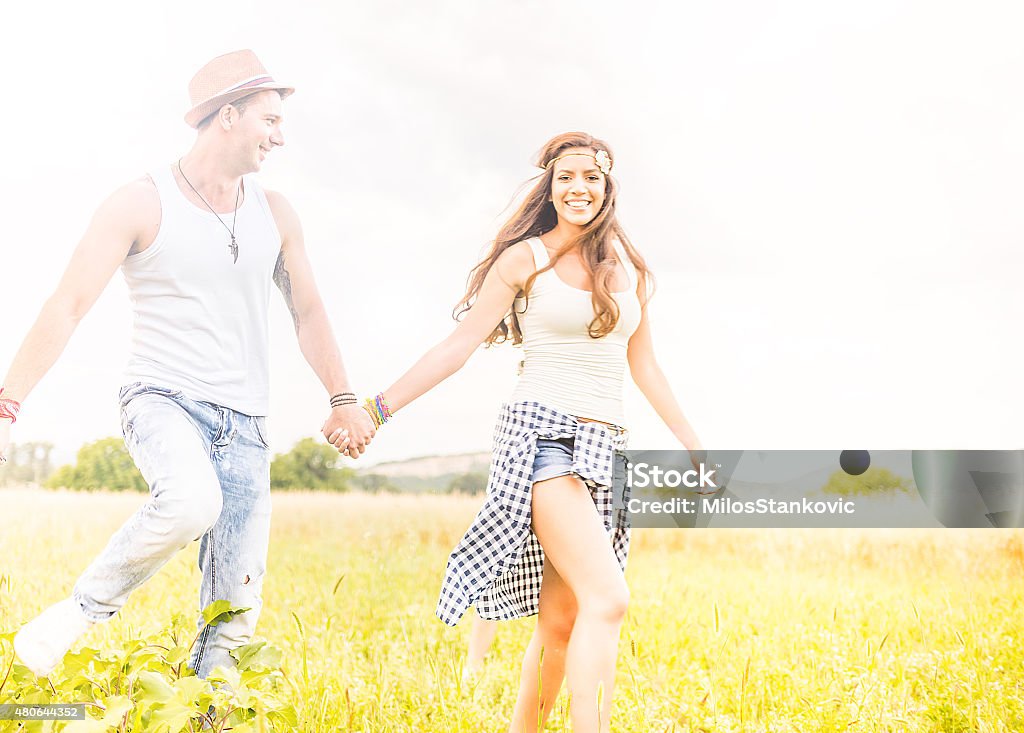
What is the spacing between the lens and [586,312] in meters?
2.74

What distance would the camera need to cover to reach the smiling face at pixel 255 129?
2.98 meters

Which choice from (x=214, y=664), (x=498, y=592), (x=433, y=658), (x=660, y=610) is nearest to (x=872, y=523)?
(x=660, y=610)

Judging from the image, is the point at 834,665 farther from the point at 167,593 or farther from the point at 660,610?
the point at 167,593

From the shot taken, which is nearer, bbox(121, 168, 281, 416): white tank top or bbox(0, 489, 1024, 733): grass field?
bbox(121, 168, 281, 416): white tank top

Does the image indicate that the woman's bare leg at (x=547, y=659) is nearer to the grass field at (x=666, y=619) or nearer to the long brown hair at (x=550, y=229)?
the grass field at (x=666, y=619)

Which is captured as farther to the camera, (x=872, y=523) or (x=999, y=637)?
(x=872, y=523)

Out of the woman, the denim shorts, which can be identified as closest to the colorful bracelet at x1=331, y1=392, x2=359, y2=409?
the woman

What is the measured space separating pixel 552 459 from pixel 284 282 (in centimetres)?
111

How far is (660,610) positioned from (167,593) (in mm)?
2366

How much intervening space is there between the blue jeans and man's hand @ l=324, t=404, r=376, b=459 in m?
0.21

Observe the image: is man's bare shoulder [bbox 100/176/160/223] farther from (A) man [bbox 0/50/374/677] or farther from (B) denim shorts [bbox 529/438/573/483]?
(B) denim shorts [bbox 529/438/573/483]

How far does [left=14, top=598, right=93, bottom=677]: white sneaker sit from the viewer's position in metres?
2.53
